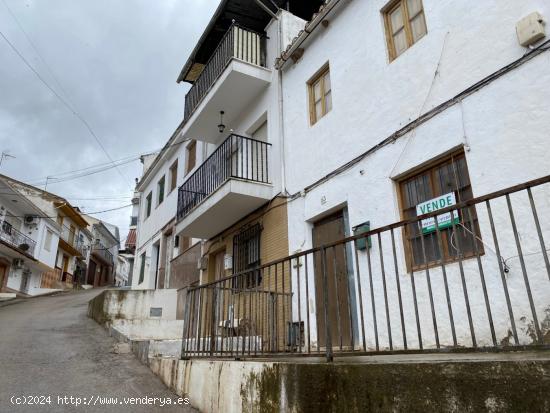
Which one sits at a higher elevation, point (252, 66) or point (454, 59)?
point (252, 66)

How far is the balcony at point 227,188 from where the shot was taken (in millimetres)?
9086

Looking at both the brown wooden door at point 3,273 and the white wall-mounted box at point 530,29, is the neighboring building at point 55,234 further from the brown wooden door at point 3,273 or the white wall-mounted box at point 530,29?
the white wall-mounted box at point 530,29

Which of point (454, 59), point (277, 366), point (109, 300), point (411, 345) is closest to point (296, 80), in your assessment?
point (454, 59)

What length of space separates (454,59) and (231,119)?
274 inches

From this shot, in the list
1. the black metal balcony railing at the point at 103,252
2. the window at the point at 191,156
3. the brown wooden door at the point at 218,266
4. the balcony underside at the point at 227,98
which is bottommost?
the brown wooden door at the point at 218,266

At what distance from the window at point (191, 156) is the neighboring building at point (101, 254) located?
31.5 meters

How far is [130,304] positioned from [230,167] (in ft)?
18.0

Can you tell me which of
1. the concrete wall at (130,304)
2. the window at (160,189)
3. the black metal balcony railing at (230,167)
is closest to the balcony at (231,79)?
the black metal balcony railing at (230,167)

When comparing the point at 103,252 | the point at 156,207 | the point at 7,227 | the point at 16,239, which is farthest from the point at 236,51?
the point at 103,252

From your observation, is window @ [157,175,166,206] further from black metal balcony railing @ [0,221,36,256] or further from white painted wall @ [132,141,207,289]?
black metal balcony railing @ [0,221,36,256]

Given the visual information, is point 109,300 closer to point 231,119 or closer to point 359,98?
point 231,119

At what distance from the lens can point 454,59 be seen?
5.61 meters

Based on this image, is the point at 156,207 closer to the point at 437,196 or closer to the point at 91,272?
the point at 437,196

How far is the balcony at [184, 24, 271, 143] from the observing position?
994cm
